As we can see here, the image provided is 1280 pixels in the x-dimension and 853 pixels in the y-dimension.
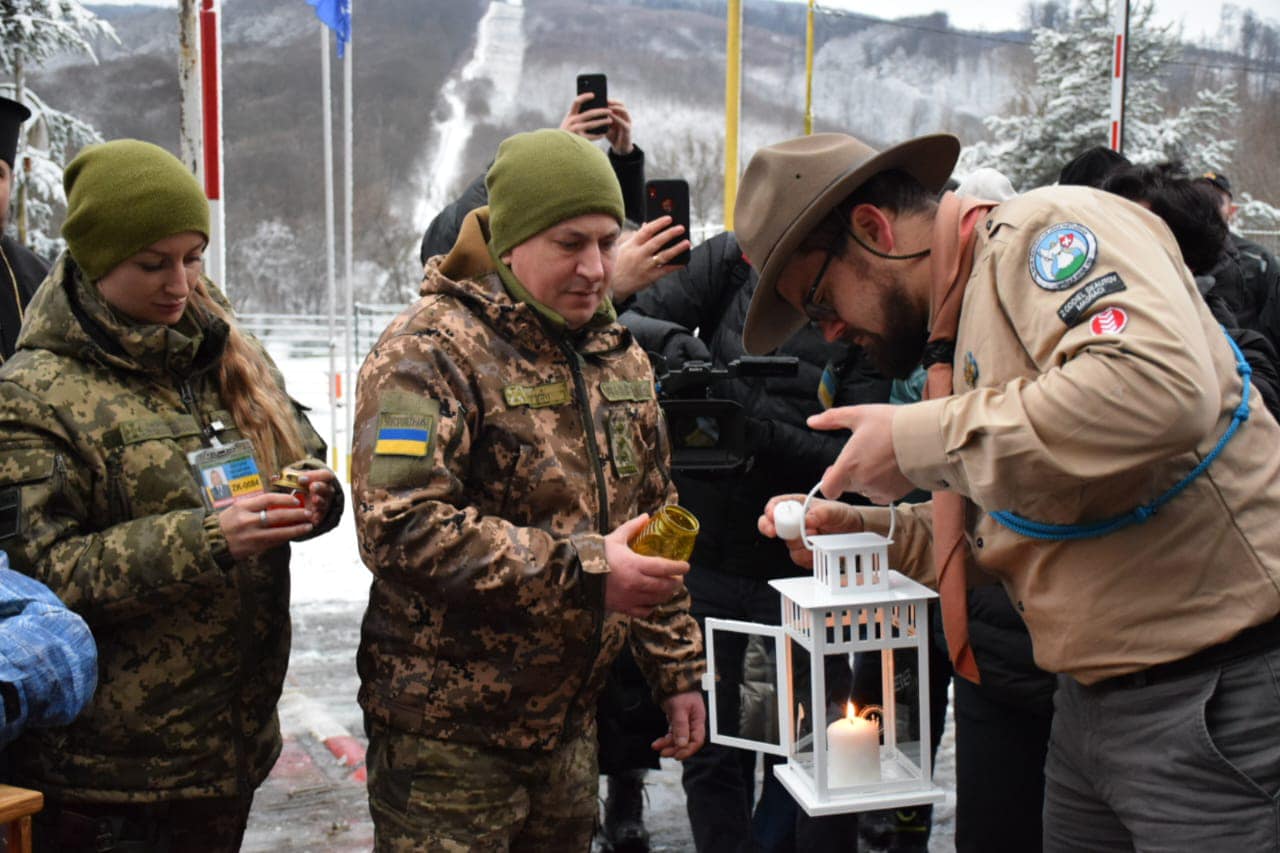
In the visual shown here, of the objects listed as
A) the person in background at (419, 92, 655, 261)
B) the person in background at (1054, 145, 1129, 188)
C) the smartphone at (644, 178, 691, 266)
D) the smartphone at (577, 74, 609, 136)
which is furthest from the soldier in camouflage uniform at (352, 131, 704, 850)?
the person in background at (1054, 145, 1129, 188)

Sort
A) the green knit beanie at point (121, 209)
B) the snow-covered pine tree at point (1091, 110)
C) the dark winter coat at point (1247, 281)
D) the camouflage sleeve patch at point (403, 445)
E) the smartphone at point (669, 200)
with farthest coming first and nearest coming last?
the snow-covered pine tree at point (1091, 110), the dark winter coat at point (1247, 281), the smartphone at point (669, 200), the green knit beanie at point (121, 209), the camouflage sleeve patch at point (403, 445)

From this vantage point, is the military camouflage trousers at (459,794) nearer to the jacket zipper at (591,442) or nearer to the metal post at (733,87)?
the jacket zipper at (591,442)

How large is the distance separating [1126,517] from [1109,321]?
0.35m

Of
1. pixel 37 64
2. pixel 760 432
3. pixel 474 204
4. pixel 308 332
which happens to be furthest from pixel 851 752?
pixel 308 332

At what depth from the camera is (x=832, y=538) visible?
220 centimetres

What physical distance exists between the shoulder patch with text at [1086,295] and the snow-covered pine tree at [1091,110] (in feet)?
81.6

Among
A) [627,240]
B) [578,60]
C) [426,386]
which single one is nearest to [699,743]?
[426,386]

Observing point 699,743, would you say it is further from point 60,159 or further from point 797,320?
point 60,159

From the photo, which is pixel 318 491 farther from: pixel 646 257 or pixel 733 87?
pixel 733 87

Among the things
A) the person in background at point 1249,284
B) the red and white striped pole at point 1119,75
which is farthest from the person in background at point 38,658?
the red and white striped pole at point 1119,75

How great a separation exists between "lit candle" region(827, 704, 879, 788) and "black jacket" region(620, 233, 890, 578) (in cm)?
135

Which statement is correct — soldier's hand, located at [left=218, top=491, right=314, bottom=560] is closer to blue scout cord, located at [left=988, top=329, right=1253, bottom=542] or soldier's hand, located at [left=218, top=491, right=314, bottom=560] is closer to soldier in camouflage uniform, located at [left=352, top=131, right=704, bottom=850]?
soldier in camouflage uniform, located at [left=352, top=131, right=704, bottom=850]

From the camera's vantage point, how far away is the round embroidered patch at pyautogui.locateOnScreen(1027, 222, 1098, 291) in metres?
1.78

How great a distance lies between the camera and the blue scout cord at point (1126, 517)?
187 centimetres
